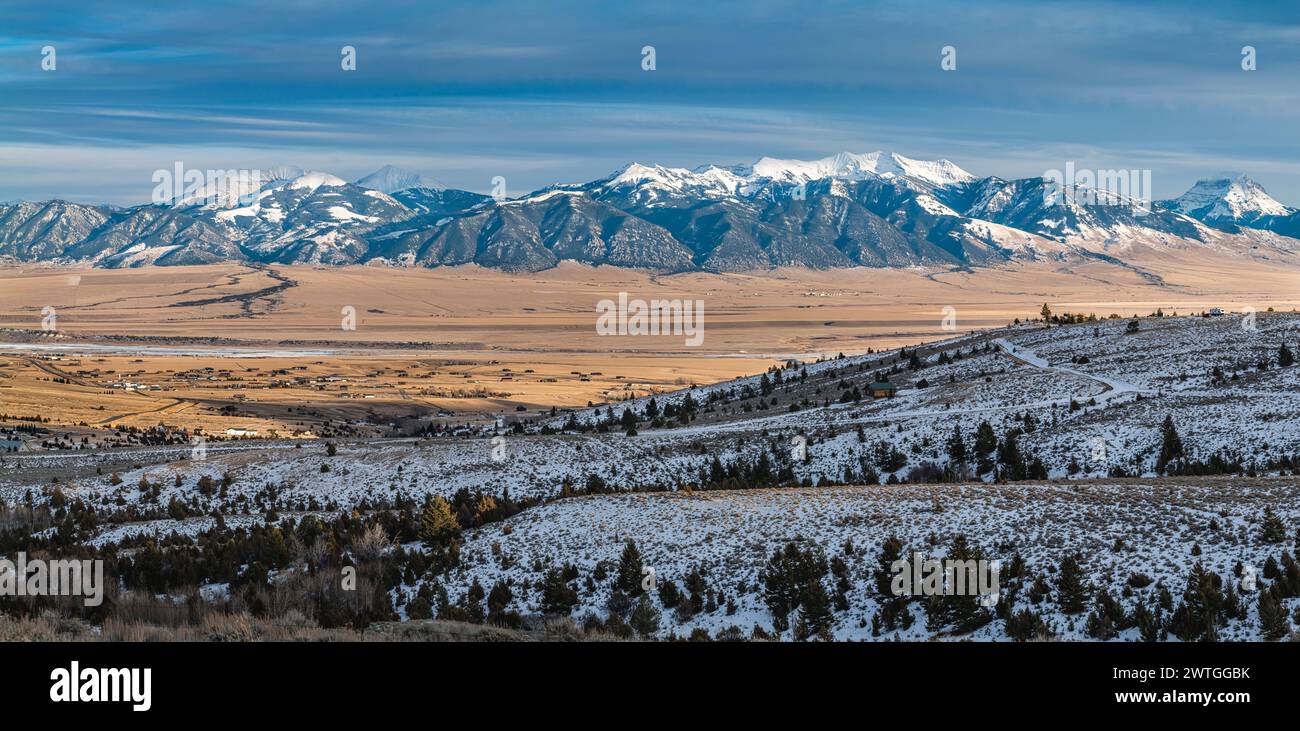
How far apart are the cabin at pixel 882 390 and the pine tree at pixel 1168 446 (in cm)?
1637

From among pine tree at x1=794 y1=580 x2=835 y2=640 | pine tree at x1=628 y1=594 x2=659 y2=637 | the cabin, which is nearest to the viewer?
pine tree at x1=794 y1=580 x2=835 y2=640

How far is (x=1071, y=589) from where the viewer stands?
54.0ft

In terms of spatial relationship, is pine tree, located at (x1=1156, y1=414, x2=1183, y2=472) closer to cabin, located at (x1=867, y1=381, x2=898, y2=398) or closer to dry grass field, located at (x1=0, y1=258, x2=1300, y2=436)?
cabin, located at (x1=867, y1=381, x2=898, y2=398)

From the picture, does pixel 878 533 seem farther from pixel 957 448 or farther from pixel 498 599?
pixel 957 448

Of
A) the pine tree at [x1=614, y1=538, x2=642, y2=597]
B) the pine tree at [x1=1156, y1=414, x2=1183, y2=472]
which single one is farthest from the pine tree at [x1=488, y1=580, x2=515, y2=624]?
the pine tree at [x1=1156, y1=414, x2=1183, y2=472]

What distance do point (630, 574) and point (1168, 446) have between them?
1960cm

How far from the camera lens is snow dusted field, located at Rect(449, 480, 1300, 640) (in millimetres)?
17938

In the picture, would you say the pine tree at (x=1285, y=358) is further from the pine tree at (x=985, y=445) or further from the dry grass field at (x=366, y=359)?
the dry grass field at (x=366, y=359)

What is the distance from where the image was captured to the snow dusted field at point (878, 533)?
1794 cm

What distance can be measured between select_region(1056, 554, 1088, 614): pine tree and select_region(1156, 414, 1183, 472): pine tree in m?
14.1

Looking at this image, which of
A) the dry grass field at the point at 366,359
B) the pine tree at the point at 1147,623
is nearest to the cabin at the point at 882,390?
the dry grass field at the point at 366,359

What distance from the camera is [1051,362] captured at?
51062mm

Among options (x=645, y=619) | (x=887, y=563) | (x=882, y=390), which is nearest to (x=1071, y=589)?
(x=887, y=563)
